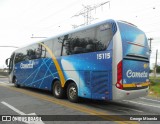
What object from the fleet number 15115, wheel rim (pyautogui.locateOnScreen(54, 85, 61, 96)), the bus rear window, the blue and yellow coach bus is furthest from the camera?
wheel rim (pyautogui.locateOnScreen(54, 85, 61, 96))

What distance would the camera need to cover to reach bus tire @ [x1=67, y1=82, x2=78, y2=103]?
37.5ft

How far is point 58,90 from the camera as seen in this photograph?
13.0 m

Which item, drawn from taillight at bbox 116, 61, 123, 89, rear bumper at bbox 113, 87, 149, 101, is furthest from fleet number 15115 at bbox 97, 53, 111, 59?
rear bumper at bbox 113, 87, 149, 101

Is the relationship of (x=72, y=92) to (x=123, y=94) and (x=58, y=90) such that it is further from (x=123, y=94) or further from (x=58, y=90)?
(x=123, y=94)

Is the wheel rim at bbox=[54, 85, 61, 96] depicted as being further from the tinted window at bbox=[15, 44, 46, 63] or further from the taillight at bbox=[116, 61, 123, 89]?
the taillight at bbox=[116, 61, 123, 89]

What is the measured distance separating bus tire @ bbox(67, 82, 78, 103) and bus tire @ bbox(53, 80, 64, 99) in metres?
0.66

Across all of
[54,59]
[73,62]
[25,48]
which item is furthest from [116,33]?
[25,48]

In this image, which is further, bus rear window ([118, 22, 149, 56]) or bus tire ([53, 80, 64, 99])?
bus tire ([53, 80, 64, 99])

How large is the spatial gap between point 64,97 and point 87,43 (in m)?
3.41

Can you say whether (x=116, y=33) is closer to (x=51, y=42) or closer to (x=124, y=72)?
(x=124, y=72)

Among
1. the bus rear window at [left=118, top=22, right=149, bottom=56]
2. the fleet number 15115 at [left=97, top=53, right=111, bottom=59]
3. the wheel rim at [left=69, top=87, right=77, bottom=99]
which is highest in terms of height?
the bus rear window at [left=118, top=22, right=149, bottom=56]

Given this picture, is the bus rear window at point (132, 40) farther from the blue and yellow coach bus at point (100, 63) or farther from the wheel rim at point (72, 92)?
the wheel rim at point (72, 92)

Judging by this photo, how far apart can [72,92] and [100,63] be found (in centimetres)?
253

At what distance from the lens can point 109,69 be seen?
9508mm
